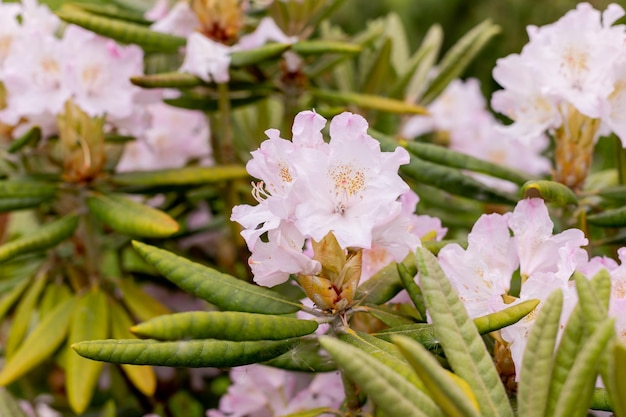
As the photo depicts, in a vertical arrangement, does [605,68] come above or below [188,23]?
below

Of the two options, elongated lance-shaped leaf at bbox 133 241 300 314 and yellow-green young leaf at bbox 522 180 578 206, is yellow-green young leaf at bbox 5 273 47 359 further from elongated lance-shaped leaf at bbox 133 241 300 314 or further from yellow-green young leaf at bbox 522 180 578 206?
yellow-green young leaf at bbox 522 180 578 206

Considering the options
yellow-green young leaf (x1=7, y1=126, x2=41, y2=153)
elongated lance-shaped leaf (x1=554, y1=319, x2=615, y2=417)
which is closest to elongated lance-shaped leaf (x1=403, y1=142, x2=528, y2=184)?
elongated lance-shaped leaf (x1=554, y1=319, x2=615, y2=417)

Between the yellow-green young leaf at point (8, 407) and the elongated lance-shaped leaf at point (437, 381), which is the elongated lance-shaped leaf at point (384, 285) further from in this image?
the yellow-green young leaf at point (8, 407)

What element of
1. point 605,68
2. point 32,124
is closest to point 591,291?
point 605,68

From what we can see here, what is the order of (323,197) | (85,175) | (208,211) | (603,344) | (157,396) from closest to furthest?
(603,344)
(323,197)
(85,175)
(157,396)
(208,211)

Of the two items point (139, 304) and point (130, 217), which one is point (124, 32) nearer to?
point (130, 217)

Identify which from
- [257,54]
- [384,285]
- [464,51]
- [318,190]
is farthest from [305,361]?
[464,51]

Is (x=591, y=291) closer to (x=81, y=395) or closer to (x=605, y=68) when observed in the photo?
(x=605, y=68)
